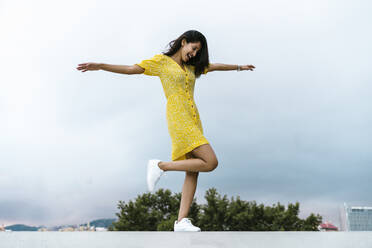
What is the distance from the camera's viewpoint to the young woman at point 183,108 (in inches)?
130

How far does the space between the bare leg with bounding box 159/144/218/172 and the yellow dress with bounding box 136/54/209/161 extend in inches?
2.3

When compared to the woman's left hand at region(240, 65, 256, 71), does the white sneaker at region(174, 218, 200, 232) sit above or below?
below

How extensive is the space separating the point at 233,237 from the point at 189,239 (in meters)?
0.29

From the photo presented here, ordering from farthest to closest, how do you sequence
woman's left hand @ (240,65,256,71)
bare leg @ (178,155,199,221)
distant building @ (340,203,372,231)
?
distant building @ (340,203,372,231) → woman's left hand @ (240,65,256,71) → bare leg @ (178,155,199,221)

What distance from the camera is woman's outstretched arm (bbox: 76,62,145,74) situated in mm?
3191

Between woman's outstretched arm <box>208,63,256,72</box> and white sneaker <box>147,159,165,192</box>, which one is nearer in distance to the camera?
white sneaker <box>147,159,165,192</box>

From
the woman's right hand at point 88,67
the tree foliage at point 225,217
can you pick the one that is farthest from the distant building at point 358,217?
the woman's right hand at point 88,67

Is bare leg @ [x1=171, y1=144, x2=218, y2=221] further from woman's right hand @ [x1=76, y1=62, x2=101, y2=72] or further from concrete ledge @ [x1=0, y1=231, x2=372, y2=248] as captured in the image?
woman's right hand @ [x1=76, y1=62, x2=101, y2=72]

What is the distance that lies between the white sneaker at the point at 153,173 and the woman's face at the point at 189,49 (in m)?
1.08

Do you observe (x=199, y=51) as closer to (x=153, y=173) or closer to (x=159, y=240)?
(x=153, y=173)

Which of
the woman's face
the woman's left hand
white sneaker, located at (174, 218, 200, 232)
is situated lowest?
white sneaker, located at (174, 218, 200, 232)

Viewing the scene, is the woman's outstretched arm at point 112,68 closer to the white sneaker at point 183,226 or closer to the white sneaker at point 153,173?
the white sneaker at point 153,173

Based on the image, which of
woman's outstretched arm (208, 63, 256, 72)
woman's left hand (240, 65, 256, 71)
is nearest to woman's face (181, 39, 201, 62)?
woman's outstretched arm (208, 63, 256, 72)

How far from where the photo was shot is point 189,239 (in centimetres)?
237
